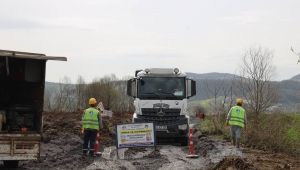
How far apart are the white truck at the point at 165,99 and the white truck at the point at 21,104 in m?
6.16

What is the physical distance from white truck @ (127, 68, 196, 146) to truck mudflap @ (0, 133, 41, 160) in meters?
7.77

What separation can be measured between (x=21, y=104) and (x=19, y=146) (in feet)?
8.33

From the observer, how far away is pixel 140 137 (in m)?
17.0

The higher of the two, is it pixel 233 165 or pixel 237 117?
pixel 237 117

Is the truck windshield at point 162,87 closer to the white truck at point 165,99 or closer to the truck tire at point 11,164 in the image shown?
the white truck at point 165,99

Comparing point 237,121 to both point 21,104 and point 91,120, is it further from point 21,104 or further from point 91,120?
point 21,104

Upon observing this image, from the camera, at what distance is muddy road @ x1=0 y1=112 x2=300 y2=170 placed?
1366 centimetres

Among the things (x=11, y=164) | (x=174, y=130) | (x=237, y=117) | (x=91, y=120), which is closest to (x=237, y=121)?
(x=237, y=117)

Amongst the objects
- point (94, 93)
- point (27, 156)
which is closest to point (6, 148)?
point (27, 156)

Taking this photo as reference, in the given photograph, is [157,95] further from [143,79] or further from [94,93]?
[94,93]

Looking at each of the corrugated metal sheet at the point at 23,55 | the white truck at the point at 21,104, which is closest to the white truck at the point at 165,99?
the white truck at the point at 21,104

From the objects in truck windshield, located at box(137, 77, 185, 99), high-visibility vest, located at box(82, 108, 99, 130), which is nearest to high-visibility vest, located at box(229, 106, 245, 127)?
truck windshield, located at box(137, 77, 185, 99)

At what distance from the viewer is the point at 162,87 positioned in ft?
64.8

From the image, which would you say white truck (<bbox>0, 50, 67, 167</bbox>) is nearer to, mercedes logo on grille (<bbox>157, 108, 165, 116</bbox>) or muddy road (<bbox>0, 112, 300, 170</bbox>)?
muddy road (<bbox>0, 112, 300, 170</bbox>)
